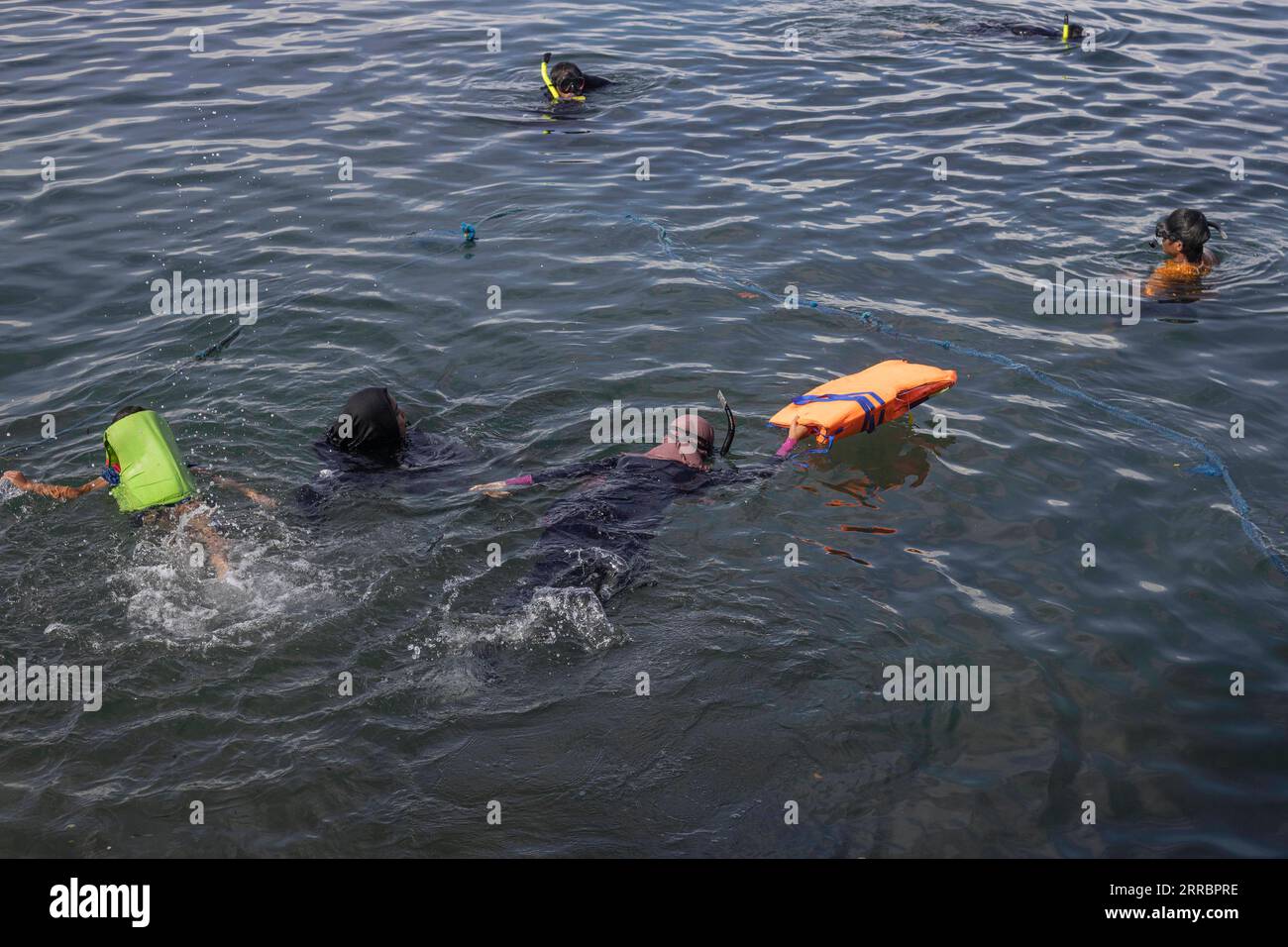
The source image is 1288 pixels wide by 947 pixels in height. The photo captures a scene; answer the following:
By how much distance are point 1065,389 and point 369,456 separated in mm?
5240

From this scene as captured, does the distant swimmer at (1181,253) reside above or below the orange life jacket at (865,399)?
above

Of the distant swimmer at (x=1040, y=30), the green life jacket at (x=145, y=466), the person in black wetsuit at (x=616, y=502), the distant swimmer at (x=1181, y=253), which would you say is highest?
the distant swimmer at (x=1040, y=30)

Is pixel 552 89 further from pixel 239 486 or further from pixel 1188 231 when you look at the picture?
pixel 239 486

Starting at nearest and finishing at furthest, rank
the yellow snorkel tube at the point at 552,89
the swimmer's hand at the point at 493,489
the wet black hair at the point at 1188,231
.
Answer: the swimmer's hand at the point at 493,489 < the wet black hair at the point at 1188,231 < the yellow snorkel tube at the point at 552,89

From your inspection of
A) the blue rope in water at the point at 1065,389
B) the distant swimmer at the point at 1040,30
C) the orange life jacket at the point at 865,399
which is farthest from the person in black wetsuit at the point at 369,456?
the distant swimmer at the point at 1040,30

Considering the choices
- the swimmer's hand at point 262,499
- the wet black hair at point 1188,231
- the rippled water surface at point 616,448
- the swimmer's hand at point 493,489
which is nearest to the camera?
the rippled water surface at point 616,448

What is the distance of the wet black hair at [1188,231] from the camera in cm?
945

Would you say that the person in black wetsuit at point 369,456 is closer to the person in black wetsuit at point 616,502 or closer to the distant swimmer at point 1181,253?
the person in black wetsuit at point 616,502

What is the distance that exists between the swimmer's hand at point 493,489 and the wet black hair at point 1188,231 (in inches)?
255

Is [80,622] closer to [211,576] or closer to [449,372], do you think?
[211,576]

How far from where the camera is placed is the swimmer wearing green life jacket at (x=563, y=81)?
13627 millimetres

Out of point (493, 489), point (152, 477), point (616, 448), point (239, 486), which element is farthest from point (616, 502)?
point (152, 477)

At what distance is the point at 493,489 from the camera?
7141 millimetres

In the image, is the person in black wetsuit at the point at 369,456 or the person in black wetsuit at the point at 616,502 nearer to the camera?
the person in black wetsuit at the point at 616,502
